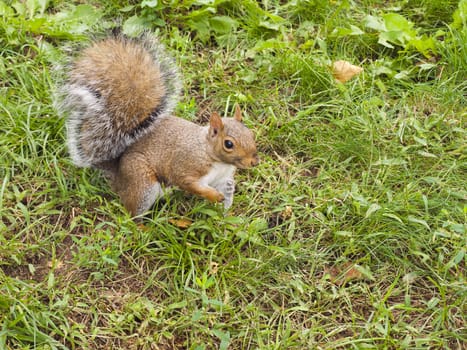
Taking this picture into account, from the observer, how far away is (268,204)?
7.72 feet

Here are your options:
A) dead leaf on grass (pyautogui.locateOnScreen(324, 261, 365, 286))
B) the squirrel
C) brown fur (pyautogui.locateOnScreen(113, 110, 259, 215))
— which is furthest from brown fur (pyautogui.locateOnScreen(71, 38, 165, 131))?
dead leaf on grass (pyautogui.locateOnScreen(324, 261, 365, 286))

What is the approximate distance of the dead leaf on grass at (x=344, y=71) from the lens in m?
2.75

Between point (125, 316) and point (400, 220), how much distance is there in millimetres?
1008

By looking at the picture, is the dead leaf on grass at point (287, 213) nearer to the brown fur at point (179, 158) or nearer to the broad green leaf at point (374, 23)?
the brown fur at point (179, 158)

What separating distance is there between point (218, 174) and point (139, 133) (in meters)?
0.33

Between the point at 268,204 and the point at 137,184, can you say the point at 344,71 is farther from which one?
the point at 137,184

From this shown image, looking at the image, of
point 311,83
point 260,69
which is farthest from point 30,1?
point 311,83

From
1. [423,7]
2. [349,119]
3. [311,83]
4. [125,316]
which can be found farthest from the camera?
[423,7]

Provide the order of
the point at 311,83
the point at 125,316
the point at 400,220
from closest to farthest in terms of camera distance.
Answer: the point at 125,316 → the point at 400,220 → the point at 311,83

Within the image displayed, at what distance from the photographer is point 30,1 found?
2859 millimetres

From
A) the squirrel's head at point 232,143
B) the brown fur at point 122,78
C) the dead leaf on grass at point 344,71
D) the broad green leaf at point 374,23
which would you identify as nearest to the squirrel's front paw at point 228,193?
the squirrel's head at point 232,143

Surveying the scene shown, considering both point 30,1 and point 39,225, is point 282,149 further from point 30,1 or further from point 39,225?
point 30,1

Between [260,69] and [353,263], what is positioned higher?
[260,69]

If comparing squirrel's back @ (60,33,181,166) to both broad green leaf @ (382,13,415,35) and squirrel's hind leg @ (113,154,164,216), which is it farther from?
broad green leaf @ (382,13,415,35)
